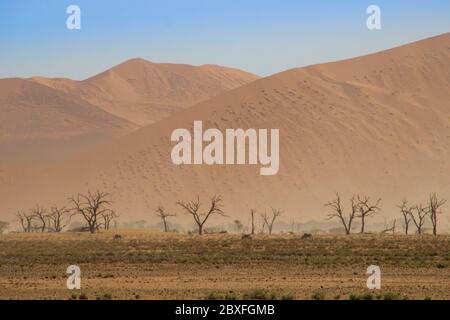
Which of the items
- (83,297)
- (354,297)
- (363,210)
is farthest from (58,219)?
(354,297)

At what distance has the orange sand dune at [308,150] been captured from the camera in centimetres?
12131

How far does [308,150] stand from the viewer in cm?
12619

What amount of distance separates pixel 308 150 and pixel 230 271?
9036 centimetres

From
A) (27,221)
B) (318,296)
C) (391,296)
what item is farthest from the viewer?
(27,221)

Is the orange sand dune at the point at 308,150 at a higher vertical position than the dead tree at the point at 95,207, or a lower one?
higher

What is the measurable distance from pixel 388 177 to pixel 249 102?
24225 mm

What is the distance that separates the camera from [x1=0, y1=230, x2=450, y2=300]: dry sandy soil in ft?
91.4

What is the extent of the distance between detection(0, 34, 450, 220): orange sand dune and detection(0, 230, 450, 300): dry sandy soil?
65718 millimetres

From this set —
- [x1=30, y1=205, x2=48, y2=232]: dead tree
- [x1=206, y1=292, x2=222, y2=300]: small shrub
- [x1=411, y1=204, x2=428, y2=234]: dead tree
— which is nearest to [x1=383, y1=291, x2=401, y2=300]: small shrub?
[x1=206, y1=292, x2=222, y2=300]: small shrub

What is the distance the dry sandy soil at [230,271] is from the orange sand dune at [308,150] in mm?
65718

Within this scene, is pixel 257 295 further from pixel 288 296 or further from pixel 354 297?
pixel 354 297

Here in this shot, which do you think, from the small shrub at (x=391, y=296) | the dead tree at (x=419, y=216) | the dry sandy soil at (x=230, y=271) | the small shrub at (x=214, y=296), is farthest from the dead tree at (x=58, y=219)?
the small shrub at (x=391, y=296)

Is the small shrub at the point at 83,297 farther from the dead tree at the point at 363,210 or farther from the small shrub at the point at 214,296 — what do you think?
the dead tree at the point at 363,210

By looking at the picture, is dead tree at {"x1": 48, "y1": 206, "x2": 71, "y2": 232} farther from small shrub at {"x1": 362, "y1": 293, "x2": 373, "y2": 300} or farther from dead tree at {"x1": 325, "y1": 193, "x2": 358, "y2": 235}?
small shrub at {"x1": 362, "y1": 293, "x2": 373, "y2": 300}
